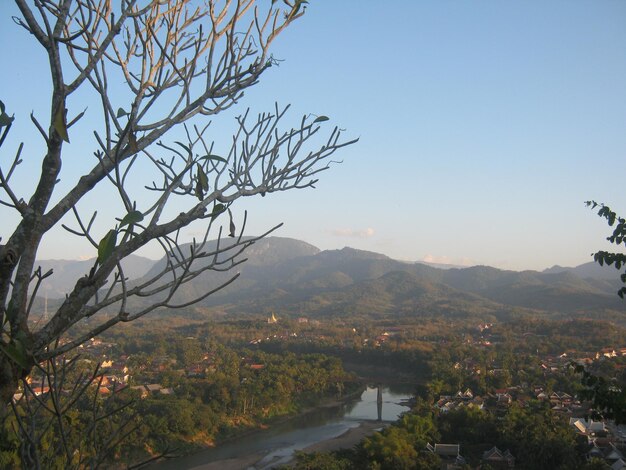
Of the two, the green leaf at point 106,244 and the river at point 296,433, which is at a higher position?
the green leaf at point 106,244

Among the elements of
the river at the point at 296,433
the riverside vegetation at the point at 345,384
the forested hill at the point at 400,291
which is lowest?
the river at the point at 296,433

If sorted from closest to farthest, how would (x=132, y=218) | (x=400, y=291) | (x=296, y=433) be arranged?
(x=132, y=218), (x=296, y=433), (x=400, y=291)

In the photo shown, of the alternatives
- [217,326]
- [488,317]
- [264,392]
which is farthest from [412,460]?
[488,317]

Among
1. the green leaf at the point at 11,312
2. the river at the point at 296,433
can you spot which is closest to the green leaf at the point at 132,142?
the green leaf at the point at 11,312

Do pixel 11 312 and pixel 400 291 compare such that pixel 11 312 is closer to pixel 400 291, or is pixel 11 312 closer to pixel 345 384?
pixel 345 384

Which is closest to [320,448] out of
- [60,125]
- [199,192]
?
[199,192]

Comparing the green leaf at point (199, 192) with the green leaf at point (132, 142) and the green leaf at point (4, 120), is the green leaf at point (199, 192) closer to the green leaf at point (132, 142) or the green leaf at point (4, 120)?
the green leaf at point (132, 142)

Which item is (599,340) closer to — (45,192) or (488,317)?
(488,317)
